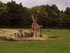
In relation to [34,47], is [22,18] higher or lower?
higher

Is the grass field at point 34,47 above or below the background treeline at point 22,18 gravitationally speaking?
below

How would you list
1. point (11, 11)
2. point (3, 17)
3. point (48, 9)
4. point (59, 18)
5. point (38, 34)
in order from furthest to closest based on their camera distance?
point (48, 9)
point (59, 18)
point (11, 11)
point (3, 17)
point (38, 34)

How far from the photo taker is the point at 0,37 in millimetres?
29781

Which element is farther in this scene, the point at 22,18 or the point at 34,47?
the point at 22,18

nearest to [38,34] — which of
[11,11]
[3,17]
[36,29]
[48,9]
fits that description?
[36,29]

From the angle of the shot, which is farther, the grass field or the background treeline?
the background treeline

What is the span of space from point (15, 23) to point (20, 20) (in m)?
2.18

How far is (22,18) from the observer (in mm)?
77500

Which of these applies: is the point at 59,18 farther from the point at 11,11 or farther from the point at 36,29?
the point at 36,29

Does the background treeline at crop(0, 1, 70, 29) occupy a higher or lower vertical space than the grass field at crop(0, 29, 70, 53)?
higher

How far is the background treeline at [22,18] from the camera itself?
75.1 meters

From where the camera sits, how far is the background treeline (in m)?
75.1

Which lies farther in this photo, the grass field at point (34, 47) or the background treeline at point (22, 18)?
the background treeline at point (22, 18)

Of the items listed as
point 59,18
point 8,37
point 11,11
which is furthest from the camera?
point 59,18
